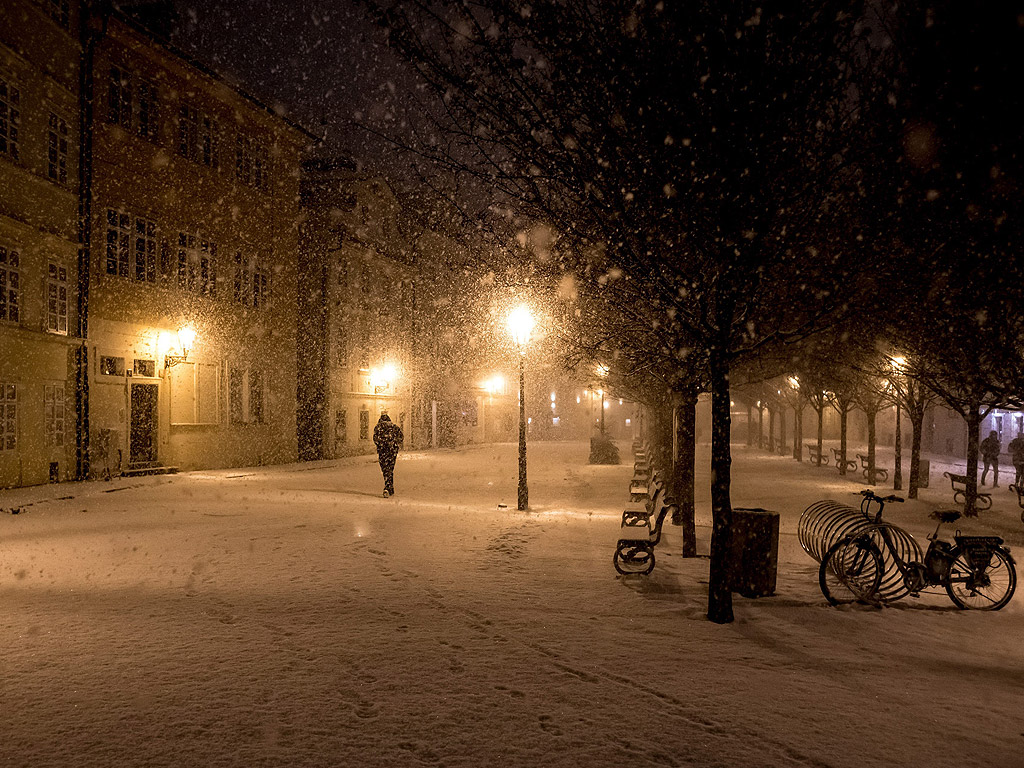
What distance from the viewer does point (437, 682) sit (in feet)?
16.8

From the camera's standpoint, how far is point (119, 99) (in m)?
21.0

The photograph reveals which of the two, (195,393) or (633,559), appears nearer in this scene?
(633,559)

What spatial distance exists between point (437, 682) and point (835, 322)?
524 centimetres

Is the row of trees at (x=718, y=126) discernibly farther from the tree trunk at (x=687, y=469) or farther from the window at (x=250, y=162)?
the window at (x=250, y=162)

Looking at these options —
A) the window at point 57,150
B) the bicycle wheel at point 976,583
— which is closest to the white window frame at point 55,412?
the window at point 57,150

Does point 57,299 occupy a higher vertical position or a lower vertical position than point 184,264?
lower

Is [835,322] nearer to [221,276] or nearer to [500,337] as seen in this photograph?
[221,276]

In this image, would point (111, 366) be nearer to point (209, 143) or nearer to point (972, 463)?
point (209, 143)

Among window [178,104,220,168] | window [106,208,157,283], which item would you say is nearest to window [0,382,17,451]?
window [106,208,157,283]

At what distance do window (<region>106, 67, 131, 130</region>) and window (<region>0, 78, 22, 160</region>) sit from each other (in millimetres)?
3075

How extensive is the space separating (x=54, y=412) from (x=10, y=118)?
7260mm

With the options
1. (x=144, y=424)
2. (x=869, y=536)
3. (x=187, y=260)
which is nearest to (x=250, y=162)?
(x=187, y=260)

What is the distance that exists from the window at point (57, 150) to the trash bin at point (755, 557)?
1930 cm

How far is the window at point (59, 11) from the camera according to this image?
60.1 feet
